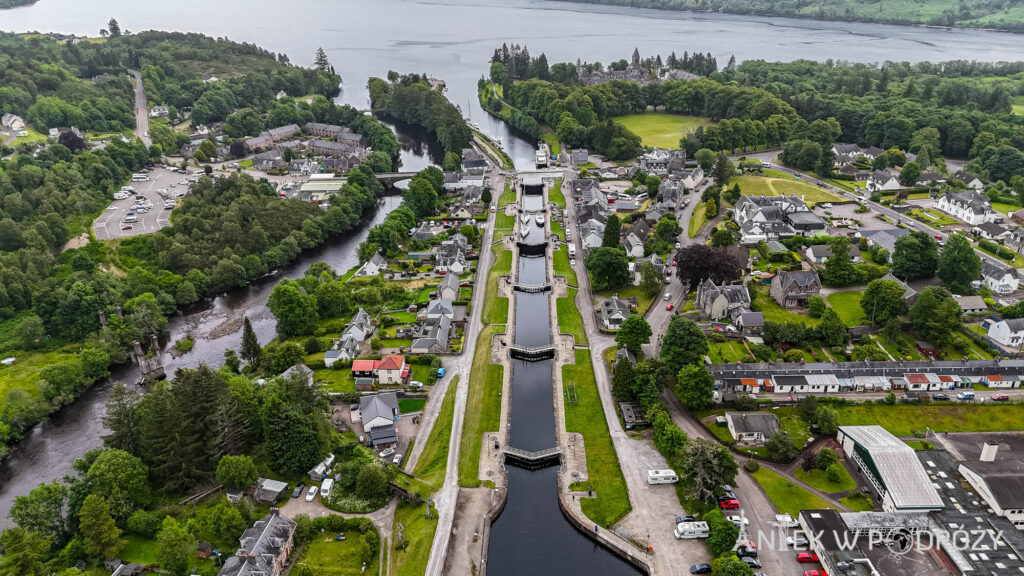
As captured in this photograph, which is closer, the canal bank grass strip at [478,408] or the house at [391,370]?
the canal bank grass strip at [478,408]

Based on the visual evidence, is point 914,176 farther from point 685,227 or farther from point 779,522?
point 779,522

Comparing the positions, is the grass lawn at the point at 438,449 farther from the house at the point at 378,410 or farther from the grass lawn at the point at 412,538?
the house at the point at 378,410

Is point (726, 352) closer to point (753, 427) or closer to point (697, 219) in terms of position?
point (753, 427)

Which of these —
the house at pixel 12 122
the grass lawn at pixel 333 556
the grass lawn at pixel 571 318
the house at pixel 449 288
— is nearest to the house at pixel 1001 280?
the grass lawn at pixel 571 318

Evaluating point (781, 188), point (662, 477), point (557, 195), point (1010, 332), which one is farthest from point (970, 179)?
point (662, 477)

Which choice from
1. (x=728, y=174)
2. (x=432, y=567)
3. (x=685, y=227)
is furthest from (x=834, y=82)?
(x=432, y=567)

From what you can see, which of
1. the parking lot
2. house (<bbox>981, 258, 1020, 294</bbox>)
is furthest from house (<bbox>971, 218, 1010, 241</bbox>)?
the parking lot
